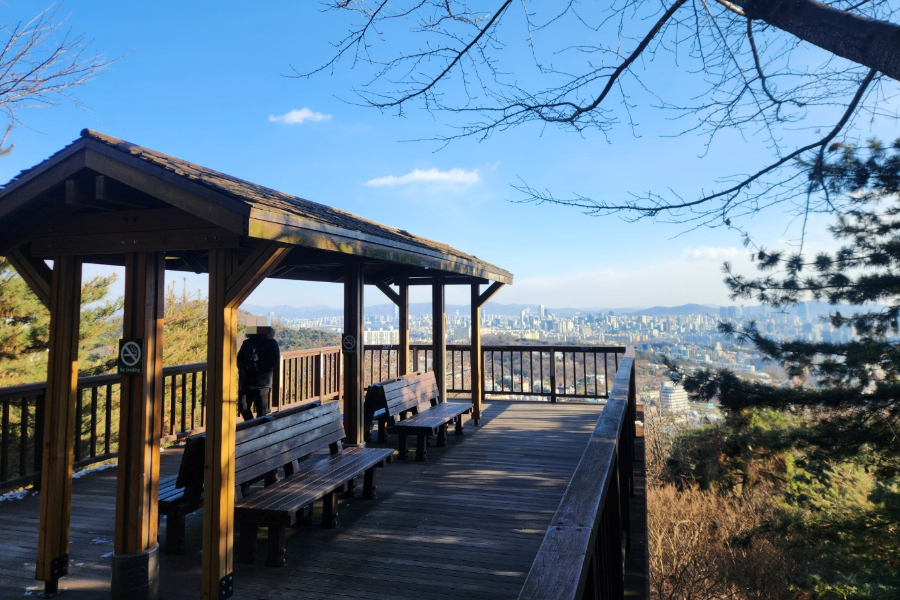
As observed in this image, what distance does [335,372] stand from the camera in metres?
9.89

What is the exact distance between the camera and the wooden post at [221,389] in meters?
3.01

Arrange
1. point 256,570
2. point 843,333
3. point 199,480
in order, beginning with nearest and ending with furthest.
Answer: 1. point 256,570
2. point 199,480
3. point 843,333

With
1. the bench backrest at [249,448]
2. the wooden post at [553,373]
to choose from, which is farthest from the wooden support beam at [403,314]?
the bench backrest at [249,448]

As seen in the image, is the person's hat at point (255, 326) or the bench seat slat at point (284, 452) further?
the person's hat at point (255, 326)

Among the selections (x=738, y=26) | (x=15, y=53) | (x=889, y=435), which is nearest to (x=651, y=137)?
(x=738, y=26)

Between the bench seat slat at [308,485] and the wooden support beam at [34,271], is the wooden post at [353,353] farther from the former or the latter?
the wooden support beam at [34,271]

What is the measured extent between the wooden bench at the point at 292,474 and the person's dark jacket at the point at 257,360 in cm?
196

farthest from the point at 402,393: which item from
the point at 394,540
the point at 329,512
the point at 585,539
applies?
the point at 585,539

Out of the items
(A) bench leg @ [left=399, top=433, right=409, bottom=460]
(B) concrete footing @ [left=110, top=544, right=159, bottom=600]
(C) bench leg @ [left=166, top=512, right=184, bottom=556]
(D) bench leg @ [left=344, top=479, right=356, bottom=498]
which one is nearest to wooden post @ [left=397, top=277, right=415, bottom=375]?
(A) bench leg @ [left=399, top=433, right=409, bottom=460]

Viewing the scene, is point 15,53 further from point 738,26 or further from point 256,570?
point 738,26

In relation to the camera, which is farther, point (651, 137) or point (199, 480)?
point (651, 137)

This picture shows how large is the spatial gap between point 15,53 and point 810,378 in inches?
464

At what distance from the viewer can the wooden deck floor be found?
3227 mm

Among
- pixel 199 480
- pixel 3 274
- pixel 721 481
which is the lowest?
pixel 721 481
